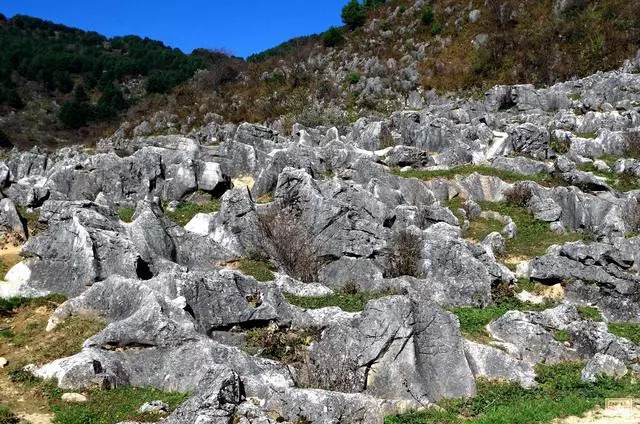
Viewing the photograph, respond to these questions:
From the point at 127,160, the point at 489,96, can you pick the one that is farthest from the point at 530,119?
the point at 127,160

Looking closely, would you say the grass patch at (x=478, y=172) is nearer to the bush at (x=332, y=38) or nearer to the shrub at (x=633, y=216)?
the shrub at (x=633, y=216)

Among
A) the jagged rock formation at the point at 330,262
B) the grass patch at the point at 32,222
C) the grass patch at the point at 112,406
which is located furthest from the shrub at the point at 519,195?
the grass patch at the point at 112,406

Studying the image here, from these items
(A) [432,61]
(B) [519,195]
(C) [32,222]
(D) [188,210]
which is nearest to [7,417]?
(C) [32,222]

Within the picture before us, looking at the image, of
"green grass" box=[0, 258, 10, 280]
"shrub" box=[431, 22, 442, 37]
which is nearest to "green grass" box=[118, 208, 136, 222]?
"green grass" box=[0, 258, 10, 280]

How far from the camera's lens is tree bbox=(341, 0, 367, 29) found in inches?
2776

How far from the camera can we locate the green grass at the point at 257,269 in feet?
66.1

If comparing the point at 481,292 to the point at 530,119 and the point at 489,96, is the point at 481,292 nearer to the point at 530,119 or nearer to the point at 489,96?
the point at 530,119

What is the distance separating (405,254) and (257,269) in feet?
17.3

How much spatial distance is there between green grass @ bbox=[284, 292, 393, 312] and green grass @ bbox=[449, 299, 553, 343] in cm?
271

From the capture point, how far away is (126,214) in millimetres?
26359

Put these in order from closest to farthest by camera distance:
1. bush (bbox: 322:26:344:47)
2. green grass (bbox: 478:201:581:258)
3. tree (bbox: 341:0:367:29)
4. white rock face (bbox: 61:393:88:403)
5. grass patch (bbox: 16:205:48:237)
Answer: white rock face (bbox: 61:393:88:403)
grass patch (bbox: 16:205:48:237)
green grass (bbox: 478:201:581:258)
bush (bbox: 322:26:344:47)
tree (bbox: 341:0:367:29)

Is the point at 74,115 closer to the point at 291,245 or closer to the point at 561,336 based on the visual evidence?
the point at 291,245

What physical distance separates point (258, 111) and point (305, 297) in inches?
1526

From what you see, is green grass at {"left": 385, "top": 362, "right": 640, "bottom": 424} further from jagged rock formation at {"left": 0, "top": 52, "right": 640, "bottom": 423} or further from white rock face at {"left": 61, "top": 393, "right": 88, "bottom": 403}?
white rock face at {"left": 61, "top": 393, "right": 88, "bottom": 403}
